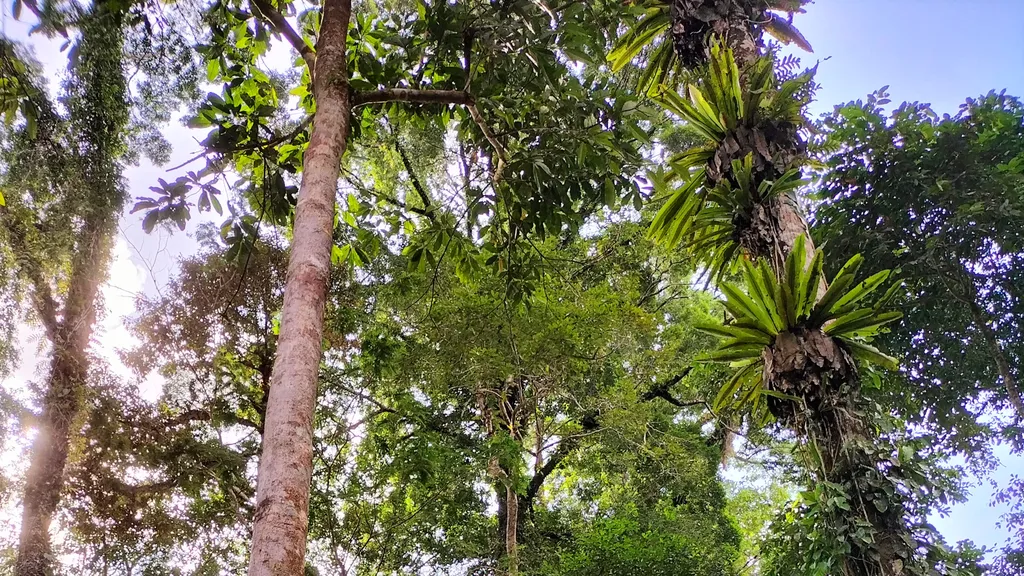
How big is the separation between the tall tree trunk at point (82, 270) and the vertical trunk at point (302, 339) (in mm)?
867

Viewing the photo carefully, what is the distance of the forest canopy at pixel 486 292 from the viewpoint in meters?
2.10

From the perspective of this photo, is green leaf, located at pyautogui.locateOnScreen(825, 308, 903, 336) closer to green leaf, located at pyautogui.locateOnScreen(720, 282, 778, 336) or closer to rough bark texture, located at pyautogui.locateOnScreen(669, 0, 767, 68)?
A: green leaf, located at pyautogui.locateOnScreen(720, 282, 778, 336)

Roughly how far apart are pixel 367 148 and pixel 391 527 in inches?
184

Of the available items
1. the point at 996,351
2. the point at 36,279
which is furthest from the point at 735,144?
the point at 36,279

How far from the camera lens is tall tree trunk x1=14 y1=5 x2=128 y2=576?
8.91ft

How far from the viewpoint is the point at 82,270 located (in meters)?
4.89

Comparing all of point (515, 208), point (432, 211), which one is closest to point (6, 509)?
point (432, 211)

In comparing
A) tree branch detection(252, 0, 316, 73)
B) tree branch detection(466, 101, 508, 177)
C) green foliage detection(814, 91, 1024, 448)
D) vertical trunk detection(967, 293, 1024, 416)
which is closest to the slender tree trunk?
tree branch detection(466, 101, 508, 177)

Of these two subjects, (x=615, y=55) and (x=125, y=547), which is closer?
(x=615, y=55)

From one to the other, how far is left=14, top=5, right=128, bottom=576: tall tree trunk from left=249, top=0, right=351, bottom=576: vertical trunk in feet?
2.84

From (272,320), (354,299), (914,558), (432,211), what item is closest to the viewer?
(914,558)

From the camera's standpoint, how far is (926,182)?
4402 millimetres

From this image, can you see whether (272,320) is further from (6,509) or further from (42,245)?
(6,509)

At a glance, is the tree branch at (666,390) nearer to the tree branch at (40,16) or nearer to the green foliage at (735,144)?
the green foliage at (735,144)
